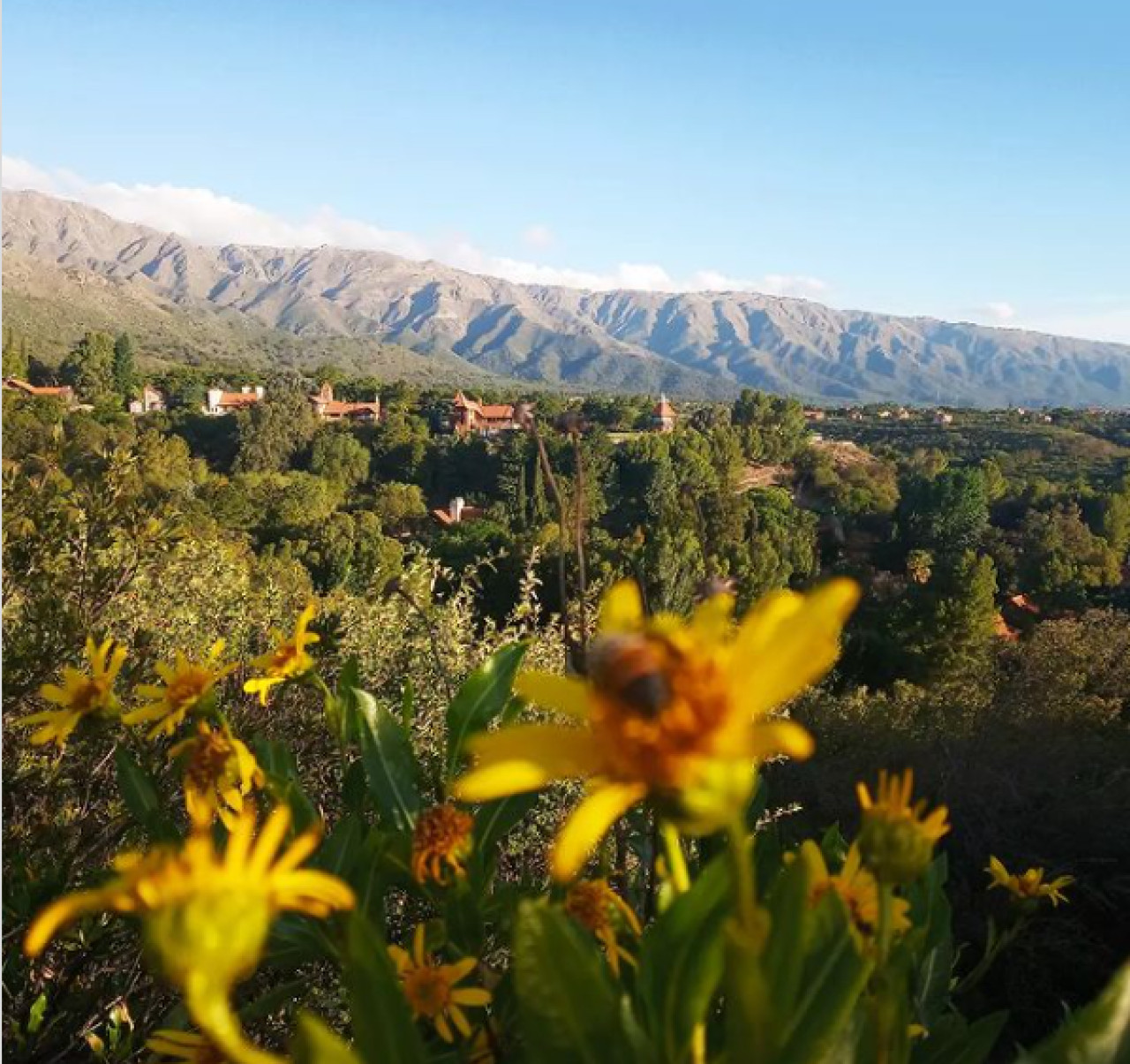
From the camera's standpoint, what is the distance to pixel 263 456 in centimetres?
3638

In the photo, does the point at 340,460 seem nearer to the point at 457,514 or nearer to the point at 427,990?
the point at 457,514

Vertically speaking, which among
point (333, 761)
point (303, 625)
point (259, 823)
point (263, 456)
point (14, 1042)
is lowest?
point (263, 456)

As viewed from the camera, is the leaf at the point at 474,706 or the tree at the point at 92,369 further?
the tree at the point at 92,369

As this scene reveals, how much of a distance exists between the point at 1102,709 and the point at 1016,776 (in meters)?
5.14

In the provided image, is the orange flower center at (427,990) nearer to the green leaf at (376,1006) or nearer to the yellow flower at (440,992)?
the yellow flower at (440,992)

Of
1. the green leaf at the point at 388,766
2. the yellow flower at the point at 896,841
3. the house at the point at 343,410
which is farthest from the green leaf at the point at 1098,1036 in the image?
the house at the point at 343,410

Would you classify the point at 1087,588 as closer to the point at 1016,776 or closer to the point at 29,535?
the point at 1016,776

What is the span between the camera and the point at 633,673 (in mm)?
562

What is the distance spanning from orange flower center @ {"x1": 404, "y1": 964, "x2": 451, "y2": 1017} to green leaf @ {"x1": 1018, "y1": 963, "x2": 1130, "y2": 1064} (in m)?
0.59

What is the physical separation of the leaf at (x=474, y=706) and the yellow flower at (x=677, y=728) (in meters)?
0.68

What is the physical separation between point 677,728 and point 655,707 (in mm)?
23

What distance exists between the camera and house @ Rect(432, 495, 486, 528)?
30766mm

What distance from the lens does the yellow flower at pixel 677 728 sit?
21.1 inches

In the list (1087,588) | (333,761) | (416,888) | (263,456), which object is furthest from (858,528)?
(416,888)
